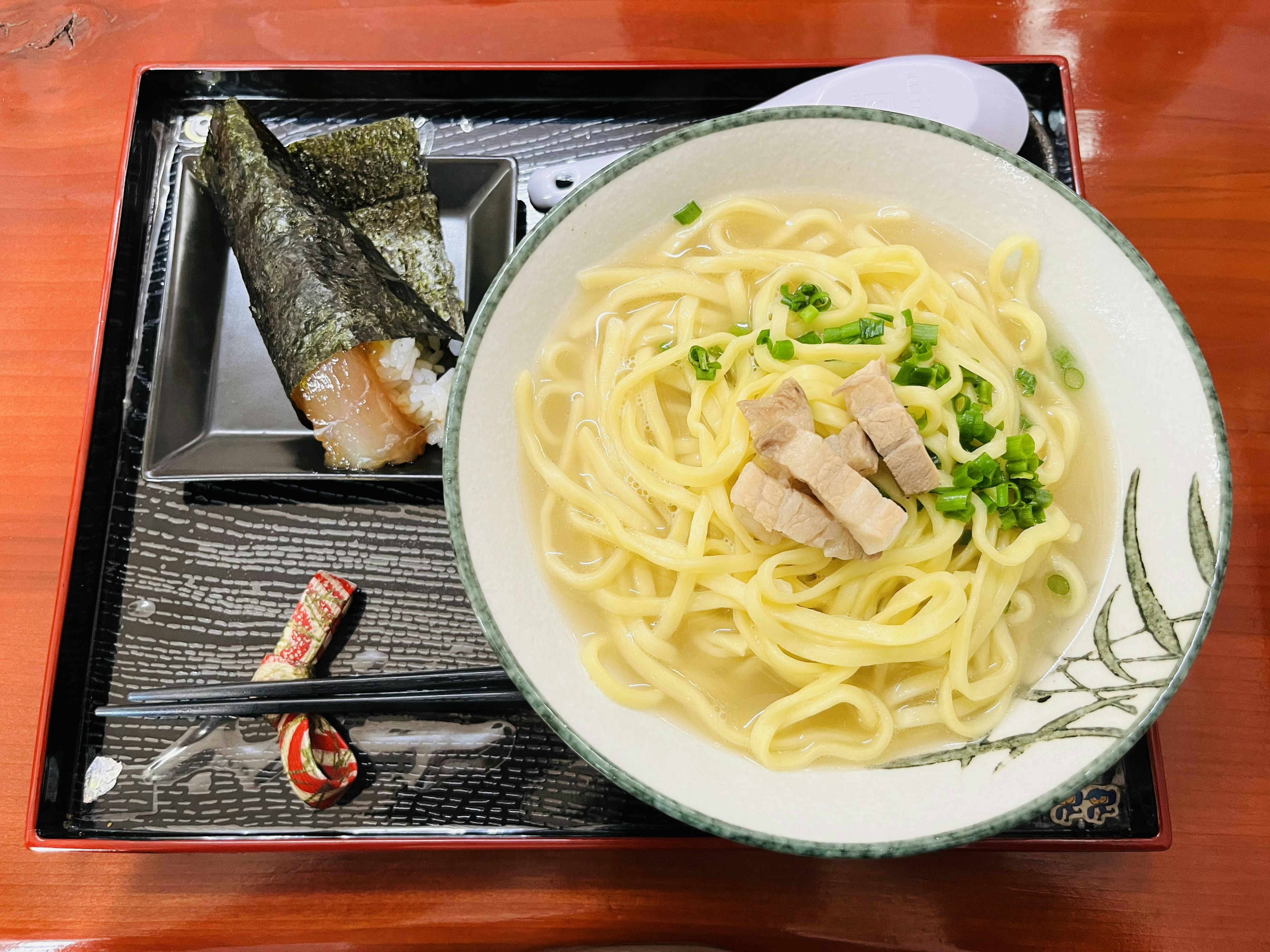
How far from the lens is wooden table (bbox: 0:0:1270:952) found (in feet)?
6.11

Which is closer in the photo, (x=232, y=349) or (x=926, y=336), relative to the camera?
(x=926, y=336)

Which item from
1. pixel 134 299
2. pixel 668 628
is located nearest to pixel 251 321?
pixel 134 299

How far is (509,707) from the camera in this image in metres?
1.84

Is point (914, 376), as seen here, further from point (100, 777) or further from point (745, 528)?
point (100, 777)

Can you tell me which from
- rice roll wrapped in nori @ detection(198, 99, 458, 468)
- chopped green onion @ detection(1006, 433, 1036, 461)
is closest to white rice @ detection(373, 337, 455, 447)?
rice roll wrapped in nori @ detection(198, 99, 458, 468)

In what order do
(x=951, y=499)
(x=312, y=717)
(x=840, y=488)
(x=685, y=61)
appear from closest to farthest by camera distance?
(x=840, y=488) < (x=951, y=499) < (x=312, y=717) < (x=685, y=61)

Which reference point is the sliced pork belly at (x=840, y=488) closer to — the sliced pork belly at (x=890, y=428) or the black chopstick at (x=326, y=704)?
the sliced pork belly at (x=890, y=428)

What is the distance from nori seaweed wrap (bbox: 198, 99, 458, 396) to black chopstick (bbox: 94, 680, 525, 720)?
79 centimetres

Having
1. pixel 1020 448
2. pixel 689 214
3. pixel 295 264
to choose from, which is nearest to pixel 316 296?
pixel 295 264

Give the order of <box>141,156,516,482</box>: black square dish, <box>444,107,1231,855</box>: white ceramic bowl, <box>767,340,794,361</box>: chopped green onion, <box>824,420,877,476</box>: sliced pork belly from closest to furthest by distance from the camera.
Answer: <box>444,107,1231,855</box>: white ceramic bowl
<box>824,420,877,476</box>: sliced pork belly
<box>767,340,794,361</box>: chopped green onion
<box>141,156,516,482</box>: black square dish

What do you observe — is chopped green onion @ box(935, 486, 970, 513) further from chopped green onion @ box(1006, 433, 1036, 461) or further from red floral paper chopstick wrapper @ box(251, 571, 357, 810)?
red floral paper chopstick wrapper @ box(251, 571, 357, 810)

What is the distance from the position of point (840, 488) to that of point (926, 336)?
45 centimetres

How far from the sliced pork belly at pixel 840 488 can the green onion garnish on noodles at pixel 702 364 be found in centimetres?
25

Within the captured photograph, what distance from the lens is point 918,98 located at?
211 cm
